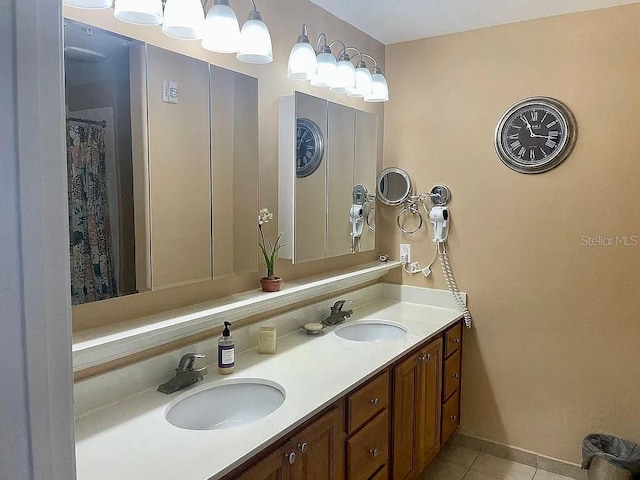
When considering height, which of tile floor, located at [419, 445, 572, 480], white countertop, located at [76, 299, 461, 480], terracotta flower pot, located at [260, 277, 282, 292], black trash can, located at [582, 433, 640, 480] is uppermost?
terracotta flower pot, located at [260, 277, 282, 292]

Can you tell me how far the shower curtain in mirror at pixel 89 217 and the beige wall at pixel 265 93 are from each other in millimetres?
73

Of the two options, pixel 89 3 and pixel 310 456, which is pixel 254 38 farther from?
pixel 310 456

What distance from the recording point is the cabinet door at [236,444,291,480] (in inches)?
49.5

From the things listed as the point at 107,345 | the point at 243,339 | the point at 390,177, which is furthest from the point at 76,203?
the point at 390,177

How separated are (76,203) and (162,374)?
64cm

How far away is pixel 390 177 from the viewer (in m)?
2.96

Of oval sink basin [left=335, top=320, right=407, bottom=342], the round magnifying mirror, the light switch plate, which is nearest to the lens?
the light switch plate

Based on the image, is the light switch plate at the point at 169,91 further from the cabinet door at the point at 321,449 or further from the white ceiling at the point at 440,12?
the cabinet door at the point at 321,449

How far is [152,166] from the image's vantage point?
1.62m

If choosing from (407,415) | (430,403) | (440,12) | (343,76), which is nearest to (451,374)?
(430,403)

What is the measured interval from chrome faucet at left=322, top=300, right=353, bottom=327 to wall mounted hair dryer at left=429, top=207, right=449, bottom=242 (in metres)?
0.71

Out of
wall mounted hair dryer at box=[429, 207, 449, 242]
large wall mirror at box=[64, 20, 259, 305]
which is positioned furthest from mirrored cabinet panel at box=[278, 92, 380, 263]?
wall mounted hair dryer at box=[429, 207, 449, 242]

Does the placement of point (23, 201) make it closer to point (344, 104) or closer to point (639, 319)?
point (344, 104)

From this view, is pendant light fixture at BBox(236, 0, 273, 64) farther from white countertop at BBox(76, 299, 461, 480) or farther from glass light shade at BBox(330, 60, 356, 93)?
white countertop at BBox(76, 299, 461, 480)
